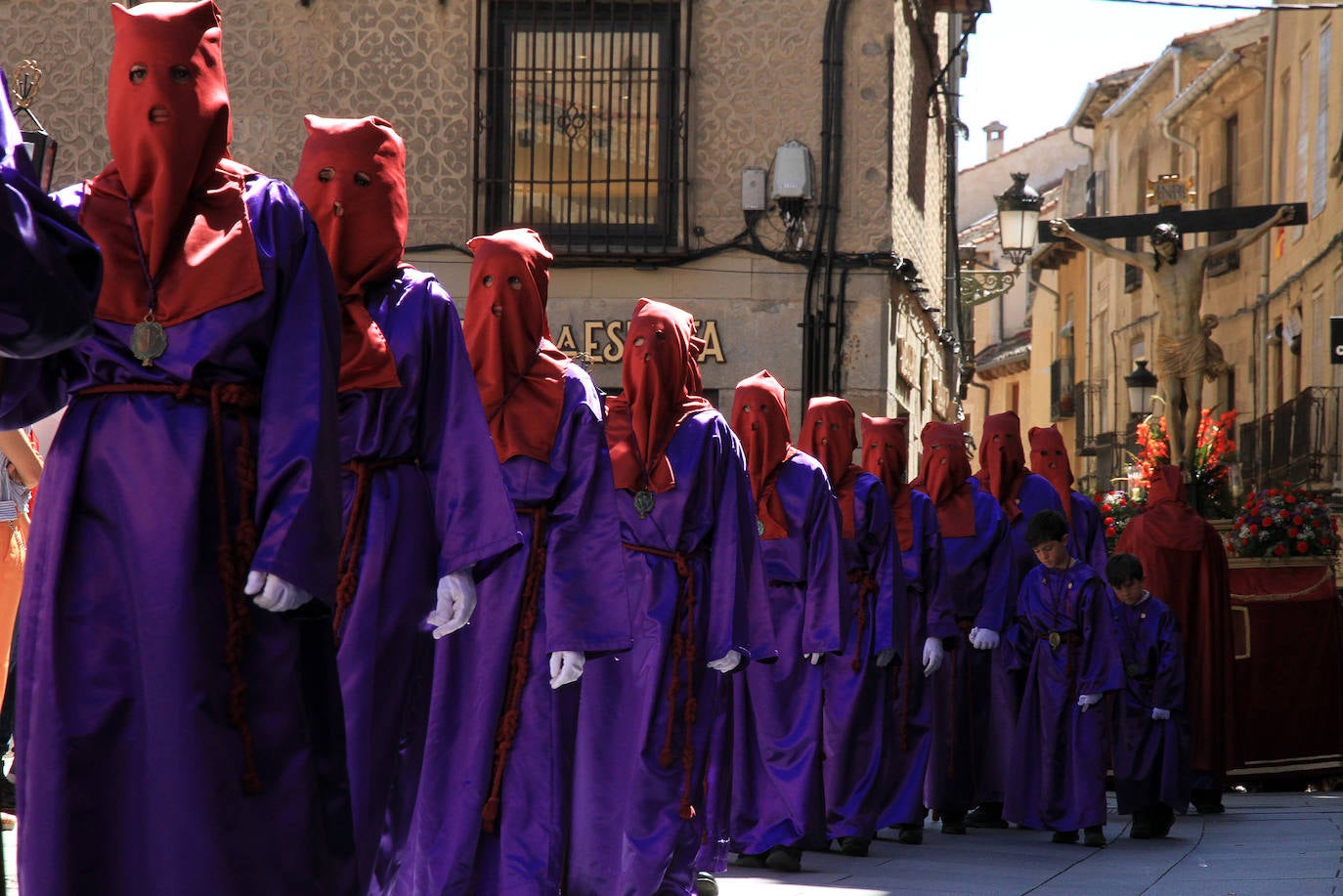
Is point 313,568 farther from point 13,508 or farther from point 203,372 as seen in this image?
point 13,508

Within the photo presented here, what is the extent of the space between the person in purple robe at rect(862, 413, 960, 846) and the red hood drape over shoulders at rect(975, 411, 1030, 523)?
1221mm

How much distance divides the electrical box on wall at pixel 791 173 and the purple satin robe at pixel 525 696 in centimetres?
931

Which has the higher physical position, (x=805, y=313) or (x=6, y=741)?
(x=805, y=313)

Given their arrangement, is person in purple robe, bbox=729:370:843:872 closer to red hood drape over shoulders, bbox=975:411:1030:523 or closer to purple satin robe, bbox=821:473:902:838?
purple satin robe, bbox=821:473:902:838

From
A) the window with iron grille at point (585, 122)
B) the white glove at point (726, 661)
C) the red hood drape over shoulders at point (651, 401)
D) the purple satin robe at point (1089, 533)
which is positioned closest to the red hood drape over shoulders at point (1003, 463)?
the purple satin robe at point (1089, 533)

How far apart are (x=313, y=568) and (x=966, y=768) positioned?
7616 millimetres

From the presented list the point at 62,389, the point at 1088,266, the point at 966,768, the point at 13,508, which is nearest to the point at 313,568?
the point at 62,389

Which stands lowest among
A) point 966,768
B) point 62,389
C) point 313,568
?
point 966,768

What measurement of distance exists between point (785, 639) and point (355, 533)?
14.7ft

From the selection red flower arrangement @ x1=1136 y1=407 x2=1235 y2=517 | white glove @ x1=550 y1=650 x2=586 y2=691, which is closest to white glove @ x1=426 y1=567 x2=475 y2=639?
white glove @ x1=550 y1=650 x2=586 y2=691

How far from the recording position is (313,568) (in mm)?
3930

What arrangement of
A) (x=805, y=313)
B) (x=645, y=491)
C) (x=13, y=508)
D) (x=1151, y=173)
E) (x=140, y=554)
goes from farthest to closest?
(x=1151, y=173)
(x=805, y=313)
(x=13, y=508)
(x=645, y=491)
(x=140, y=554)

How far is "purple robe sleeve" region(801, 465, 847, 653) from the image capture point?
8.98 m

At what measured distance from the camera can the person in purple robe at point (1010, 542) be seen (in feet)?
36.4
